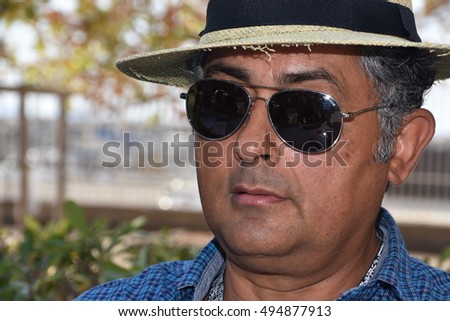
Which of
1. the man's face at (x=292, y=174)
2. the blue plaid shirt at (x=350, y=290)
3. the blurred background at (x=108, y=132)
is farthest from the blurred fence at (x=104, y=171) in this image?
the man's face at (x=292, y=174)

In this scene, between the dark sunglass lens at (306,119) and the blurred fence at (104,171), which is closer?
the dark sunglass lens at (306,119)

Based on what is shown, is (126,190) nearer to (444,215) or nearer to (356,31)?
(444,215)

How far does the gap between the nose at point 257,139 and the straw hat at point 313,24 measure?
169 millimetres

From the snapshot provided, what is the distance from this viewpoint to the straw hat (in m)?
1.91

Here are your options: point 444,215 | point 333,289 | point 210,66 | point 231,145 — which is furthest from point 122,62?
point 444,215

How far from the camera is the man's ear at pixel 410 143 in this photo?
2.18 m

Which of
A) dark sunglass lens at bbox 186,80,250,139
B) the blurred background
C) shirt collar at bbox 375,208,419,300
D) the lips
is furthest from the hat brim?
the blurred background

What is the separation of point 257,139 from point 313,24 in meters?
0.32

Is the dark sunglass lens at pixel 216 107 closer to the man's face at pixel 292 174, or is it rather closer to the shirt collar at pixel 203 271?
the man's face at pixel 292 174

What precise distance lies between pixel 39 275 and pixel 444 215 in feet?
24.3

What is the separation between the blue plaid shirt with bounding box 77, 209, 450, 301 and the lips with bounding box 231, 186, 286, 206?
0.30m

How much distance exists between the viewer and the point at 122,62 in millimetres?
2342

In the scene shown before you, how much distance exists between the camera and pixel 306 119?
1.99m

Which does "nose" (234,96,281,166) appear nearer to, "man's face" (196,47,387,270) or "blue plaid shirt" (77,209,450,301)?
"man's face" (196,47,387,270)
